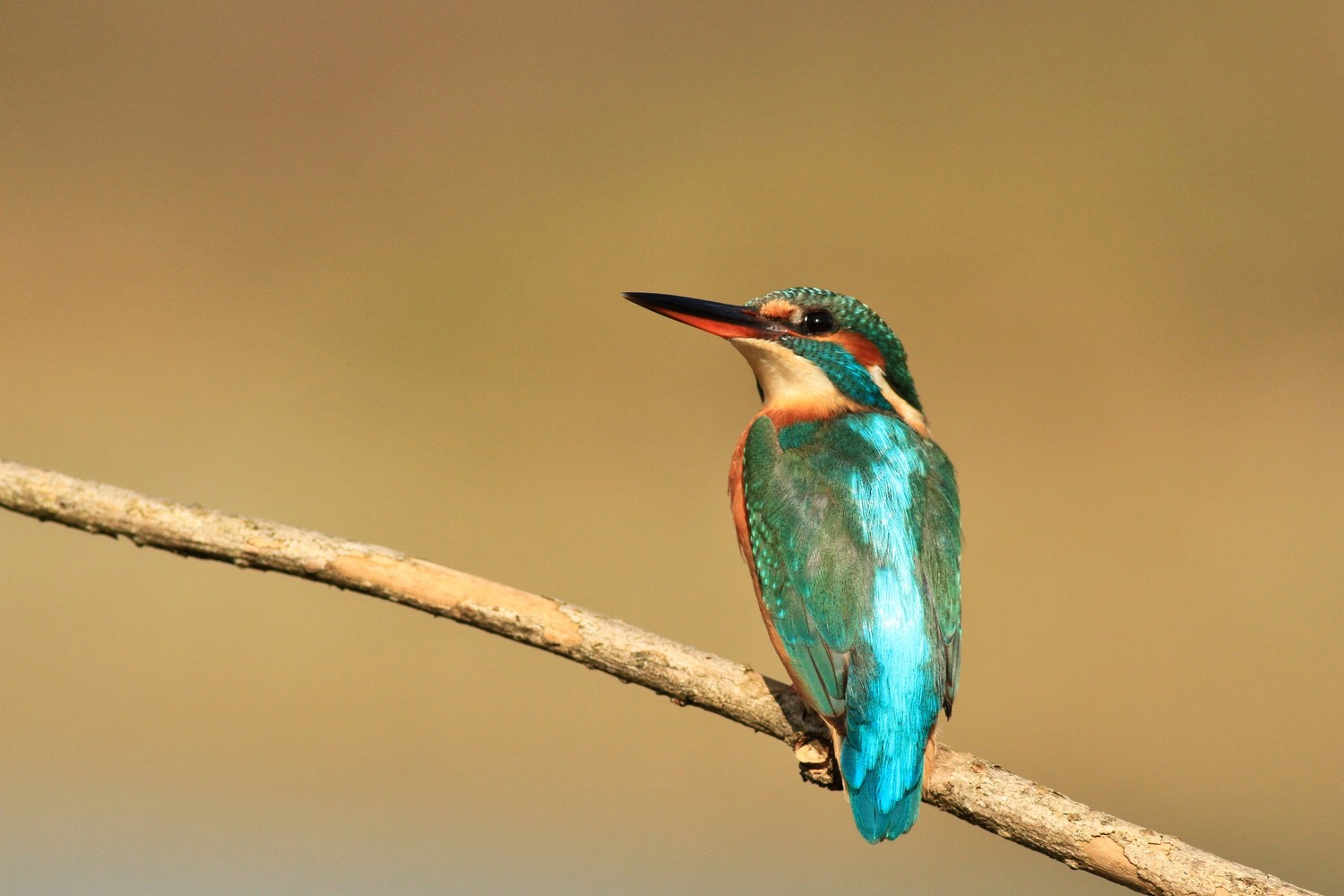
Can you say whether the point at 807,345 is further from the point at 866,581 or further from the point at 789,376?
the point at 866,581

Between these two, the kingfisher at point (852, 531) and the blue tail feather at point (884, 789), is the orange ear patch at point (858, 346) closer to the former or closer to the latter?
the kingfisher at point (852, 531)

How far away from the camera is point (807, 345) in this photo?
1.88 m

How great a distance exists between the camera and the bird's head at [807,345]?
1873mm

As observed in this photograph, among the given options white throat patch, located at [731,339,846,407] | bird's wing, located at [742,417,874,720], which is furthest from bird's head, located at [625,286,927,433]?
bird's wing, located at [742,417,874,720]

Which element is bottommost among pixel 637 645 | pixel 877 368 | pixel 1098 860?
pixel 1098 860

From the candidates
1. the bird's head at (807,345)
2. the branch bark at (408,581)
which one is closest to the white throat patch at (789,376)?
the bird's head at (807,345)

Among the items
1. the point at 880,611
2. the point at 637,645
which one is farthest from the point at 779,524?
the point at 637,645

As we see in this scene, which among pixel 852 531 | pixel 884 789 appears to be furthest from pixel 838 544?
pixel 884 789

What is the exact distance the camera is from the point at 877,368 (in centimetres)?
193

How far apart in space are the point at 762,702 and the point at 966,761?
0.26m

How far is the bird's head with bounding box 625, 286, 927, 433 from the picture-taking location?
1873mm

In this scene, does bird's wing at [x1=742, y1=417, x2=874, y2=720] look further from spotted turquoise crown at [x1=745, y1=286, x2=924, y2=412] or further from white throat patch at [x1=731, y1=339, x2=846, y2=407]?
spotted turquoise crown at [x1=745, y1=286, x2=924, y2=412]

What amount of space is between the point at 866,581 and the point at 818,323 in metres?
0.48

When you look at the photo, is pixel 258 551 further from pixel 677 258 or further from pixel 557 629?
pixel 677 258
